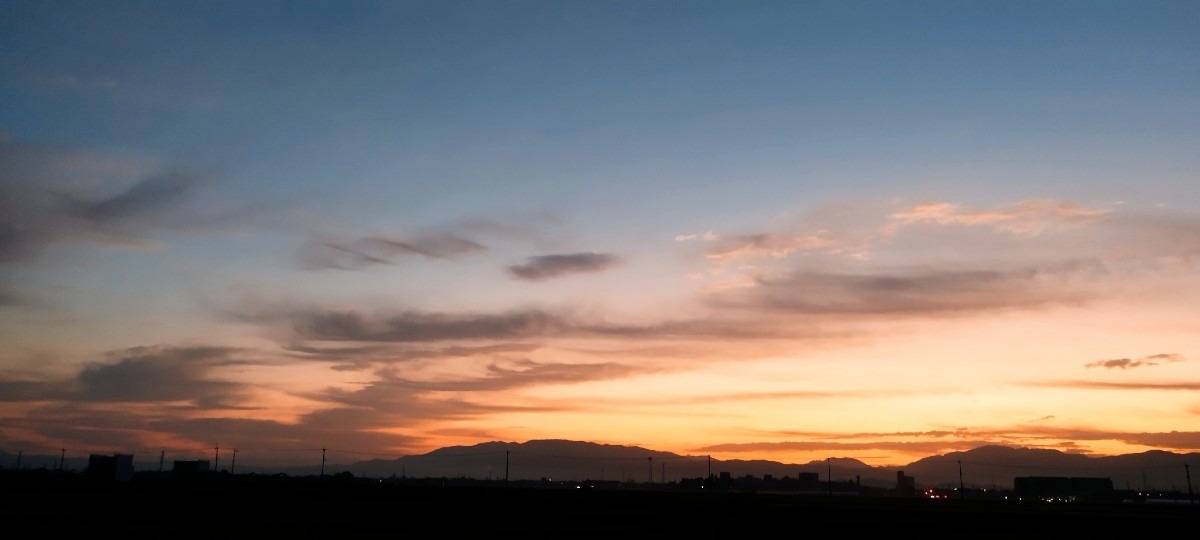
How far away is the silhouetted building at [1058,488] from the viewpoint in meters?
178

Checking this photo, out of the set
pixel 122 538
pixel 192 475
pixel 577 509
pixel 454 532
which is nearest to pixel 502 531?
pixel 454 532

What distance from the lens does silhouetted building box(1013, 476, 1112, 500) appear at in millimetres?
177625

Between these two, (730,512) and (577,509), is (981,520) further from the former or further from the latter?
(577,509)

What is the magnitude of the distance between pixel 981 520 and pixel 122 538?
53.9 meters

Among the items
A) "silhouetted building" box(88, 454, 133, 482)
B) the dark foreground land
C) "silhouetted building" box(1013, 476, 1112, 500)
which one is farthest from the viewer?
"silhouetted building" box(1013, 476, 1112, 500)

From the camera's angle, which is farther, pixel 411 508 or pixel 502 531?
pixel 411 508

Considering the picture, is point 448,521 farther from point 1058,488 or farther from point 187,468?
point 1058,488

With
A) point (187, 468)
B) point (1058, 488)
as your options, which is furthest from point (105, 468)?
point (1058, 488)

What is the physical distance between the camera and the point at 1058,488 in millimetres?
181375

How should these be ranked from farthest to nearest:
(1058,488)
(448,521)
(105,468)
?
(1058,488) < (105,468) < (448,521)

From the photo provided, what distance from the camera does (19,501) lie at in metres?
55.6

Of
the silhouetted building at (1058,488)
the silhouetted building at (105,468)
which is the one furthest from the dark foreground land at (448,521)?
the silhouetted building at (1058,488)

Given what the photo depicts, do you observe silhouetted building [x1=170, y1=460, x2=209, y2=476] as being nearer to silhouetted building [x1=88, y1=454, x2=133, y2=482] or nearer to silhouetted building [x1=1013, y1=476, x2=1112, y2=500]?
silhouetted building [x1=88, y1=454, x2=133, y2=482]

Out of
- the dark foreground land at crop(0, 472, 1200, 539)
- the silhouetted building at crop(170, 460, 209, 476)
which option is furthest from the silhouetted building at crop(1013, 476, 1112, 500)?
the silhouetted building at crop(170, 460, 209, 476)
